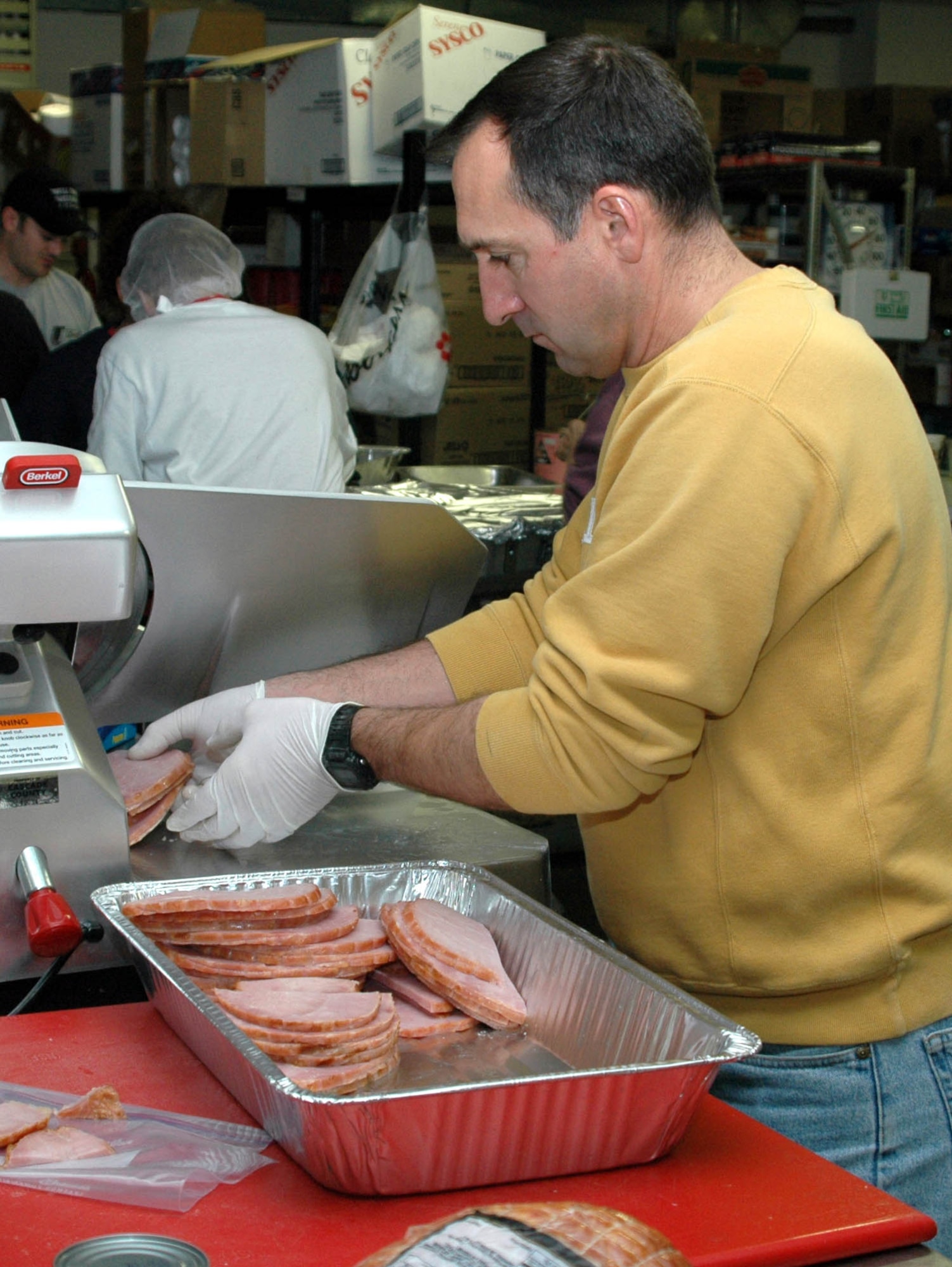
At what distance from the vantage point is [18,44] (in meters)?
5.74

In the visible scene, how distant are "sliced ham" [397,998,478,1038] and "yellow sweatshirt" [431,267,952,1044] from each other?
188mm

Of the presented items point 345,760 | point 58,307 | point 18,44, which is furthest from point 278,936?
point 18,44

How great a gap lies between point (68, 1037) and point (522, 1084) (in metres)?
0.46

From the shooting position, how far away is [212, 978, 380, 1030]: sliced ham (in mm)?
1020

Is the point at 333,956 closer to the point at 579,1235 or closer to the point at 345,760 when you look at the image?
the point at 345,760

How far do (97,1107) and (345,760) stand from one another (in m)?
0.46

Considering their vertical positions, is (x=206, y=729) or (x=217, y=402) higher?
(x=217, y=402)

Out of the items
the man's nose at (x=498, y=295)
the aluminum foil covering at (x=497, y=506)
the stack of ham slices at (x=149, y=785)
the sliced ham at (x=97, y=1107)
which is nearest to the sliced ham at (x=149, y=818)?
the stack of ham slices at (x=149, y=785)

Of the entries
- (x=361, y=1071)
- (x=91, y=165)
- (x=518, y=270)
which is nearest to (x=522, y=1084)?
(x=361, y=1071)

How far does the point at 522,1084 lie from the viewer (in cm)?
89

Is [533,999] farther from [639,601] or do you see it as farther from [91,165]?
[91,165]

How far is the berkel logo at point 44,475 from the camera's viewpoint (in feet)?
3.75

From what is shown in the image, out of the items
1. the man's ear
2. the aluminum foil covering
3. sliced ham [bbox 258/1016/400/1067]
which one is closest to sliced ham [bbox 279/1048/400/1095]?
sliced ham [bbox 258/1016/400/1067]

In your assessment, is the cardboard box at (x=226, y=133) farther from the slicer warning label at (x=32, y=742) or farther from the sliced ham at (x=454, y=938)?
the sliced ham at (x=454, y=938)
